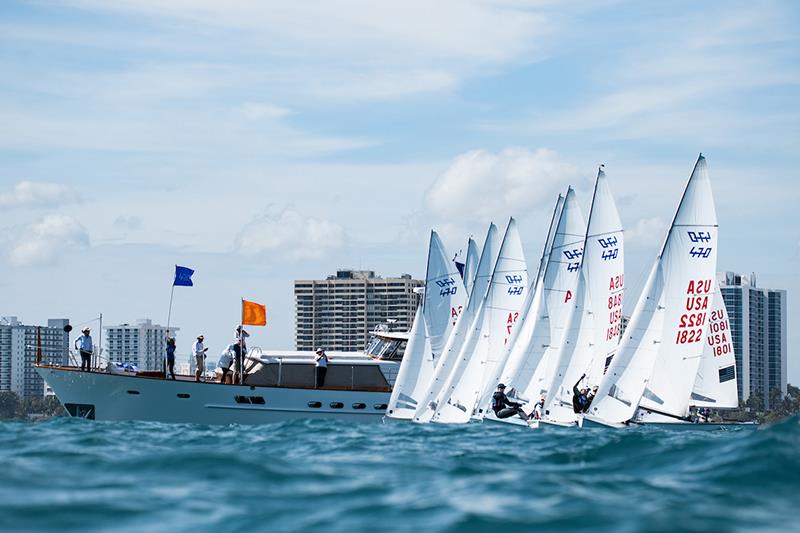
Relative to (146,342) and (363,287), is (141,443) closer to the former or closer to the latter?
(363,287)

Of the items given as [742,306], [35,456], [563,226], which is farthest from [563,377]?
[742,306]

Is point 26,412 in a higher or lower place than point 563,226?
lower

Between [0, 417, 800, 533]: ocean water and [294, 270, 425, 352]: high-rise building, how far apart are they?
131756mm

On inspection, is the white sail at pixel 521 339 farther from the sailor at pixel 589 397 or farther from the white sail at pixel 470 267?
the white sail at pixel 470 267

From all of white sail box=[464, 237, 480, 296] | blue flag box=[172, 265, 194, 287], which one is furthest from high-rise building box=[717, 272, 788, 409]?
blue flag box=[172, 265, 194, 287]

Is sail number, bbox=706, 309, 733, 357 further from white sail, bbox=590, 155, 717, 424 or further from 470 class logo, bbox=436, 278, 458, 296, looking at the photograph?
470 class logo, bbox=436, 278, 458, 296

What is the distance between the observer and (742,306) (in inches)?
6639

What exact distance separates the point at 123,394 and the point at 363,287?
118m

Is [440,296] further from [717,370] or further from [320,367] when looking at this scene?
[717,370]

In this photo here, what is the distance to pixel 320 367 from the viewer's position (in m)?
46.1

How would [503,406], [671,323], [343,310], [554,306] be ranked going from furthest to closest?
[343,310] → [554,306] → [503,406] → [671,323]

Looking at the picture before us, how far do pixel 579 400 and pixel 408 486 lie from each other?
2318cm

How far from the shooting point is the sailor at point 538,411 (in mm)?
38088

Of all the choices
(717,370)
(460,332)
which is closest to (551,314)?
(460,332)
